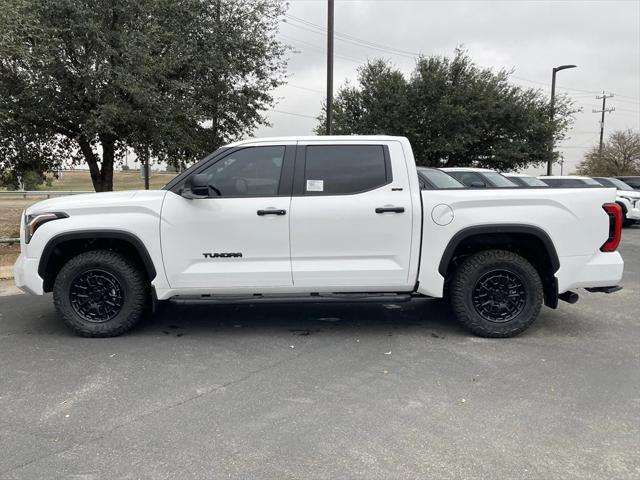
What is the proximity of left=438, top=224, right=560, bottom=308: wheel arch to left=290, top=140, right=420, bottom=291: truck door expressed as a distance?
460 mm

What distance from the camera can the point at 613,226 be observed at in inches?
194

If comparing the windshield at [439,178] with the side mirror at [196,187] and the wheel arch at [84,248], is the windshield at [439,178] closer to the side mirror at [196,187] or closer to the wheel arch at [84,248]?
the side mirror at [196,187]

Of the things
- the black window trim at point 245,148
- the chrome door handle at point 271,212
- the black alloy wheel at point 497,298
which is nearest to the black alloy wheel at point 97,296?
the black window trim at point 245,148

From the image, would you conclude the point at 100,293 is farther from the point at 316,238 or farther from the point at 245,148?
the point at 316,238

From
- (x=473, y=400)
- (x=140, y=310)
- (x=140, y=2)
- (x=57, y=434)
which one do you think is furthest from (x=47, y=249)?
(x=140, y=2)

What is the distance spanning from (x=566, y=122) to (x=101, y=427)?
27444 mm

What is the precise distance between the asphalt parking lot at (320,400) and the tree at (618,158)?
4838cm

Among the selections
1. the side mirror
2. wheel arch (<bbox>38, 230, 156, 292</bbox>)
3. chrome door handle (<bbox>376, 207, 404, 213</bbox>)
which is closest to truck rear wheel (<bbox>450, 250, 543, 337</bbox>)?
chrome door handle (<bbox>376, 207, 404, 213</bbox>)

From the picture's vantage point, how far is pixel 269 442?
310cm

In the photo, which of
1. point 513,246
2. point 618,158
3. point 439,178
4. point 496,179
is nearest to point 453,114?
point 496,179

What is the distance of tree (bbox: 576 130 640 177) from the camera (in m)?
47.2

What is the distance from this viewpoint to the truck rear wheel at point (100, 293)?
4.95m

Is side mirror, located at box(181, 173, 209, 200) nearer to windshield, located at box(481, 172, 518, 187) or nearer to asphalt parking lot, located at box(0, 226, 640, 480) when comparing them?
asphalt parking lot, located at box(0, 226, 640, 480)

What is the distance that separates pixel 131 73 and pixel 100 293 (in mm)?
7061
